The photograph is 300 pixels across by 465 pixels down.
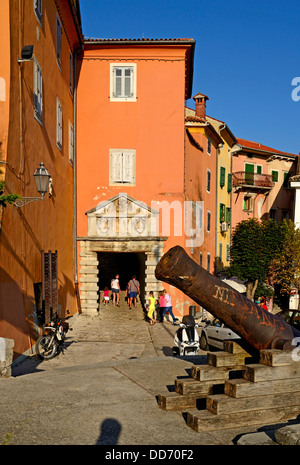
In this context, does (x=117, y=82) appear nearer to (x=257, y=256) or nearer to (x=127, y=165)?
(x=127, y=165)

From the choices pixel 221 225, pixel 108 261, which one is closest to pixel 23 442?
pixel 108 261

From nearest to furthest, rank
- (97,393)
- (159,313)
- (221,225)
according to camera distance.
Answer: (97,393) < (159,313) < (221,225)

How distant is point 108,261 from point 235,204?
12.7 metres

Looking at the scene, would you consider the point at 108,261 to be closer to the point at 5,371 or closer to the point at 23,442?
the point at 5,371

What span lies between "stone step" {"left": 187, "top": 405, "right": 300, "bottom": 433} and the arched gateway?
1399 cm

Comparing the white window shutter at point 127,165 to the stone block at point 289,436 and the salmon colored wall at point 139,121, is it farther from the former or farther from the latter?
the stone block at point 289,436

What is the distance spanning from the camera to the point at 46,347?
1116 cm

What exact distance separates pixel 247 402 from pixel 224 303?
43.2 inches

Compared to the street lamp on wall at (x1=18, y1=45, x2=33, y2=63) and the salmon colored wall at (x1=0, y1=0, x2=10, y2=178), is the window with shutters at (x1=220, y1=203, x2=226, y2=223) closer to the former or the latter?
the street lamp on wall at (x1=18, y1=45, x2=33, y2=63)

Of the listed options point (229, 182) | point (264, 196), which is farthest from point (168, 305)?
point (264, 196)

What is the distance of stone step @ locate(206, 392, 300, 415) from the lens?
16.0ft

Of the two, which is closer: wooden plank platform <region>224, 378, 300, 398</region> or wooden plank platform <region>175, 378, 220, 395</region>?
wooden plank platform <region>224, 378, 300, 398</region>

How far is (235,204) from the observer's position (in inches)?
1401

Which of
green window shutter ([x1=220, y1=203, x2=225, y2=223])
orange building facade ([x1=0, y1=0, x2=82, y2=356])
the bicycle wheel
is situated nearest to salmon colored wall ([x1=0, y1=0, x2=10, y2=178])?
orange building facade ([x1=0, y1=0, x2=82, y2=356])
